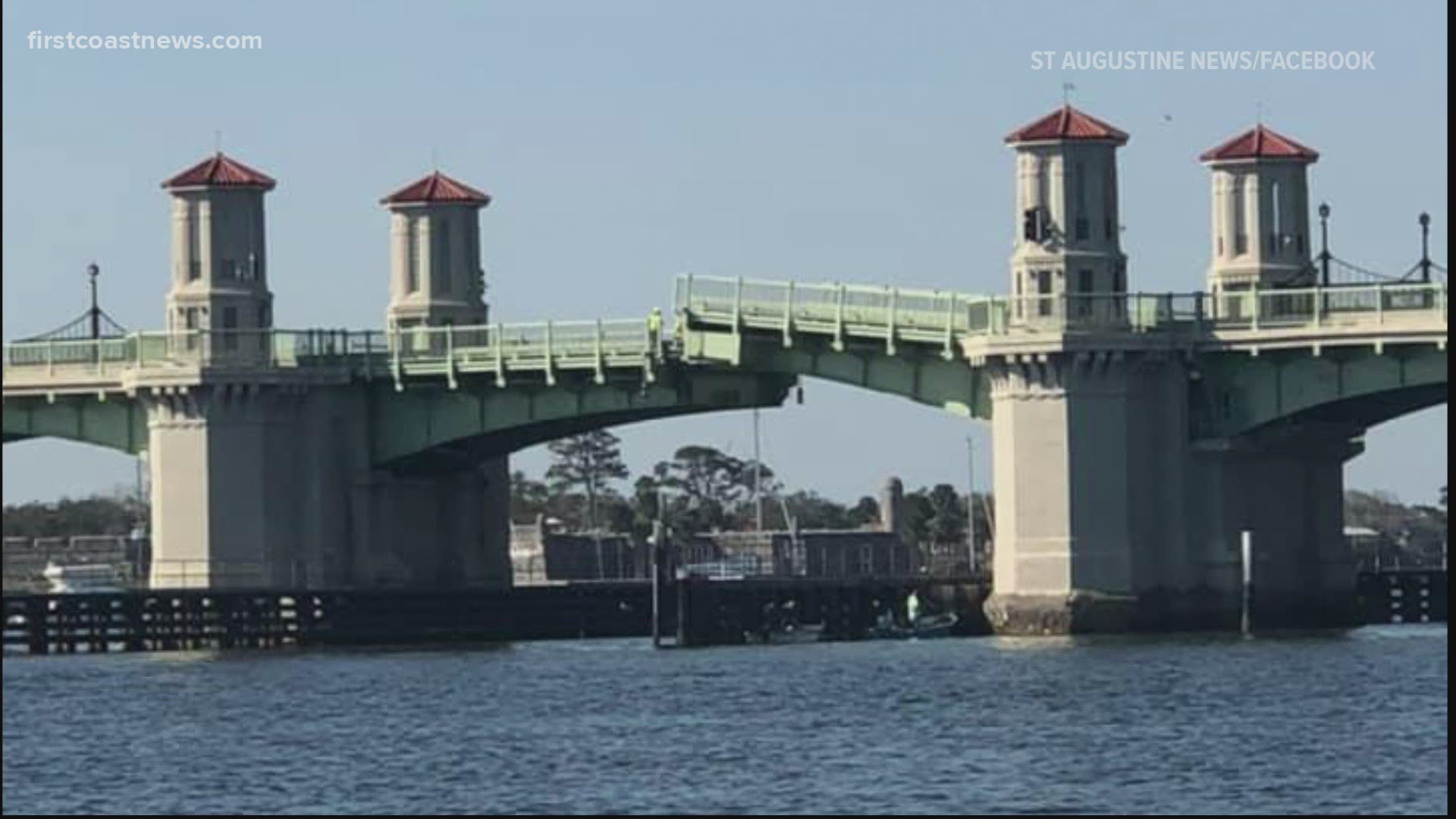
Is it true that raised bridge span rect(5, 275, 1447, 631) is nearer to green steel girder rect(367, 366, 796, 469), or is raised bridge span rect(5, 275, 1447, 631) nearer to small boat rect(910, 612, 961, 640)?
green steel girder rect(367, 366, 796, 469)

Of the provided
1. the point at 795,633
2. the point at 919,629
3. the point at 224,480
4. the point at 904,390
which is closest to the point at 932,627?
the point at 919,629

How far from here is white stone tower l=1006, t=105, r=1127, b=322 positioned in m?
141

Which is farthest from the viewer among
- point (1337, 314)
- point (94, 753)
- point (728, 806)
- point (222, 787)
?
point (1337, 314)

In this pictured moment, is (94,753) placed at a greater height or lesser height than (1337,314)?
lesser

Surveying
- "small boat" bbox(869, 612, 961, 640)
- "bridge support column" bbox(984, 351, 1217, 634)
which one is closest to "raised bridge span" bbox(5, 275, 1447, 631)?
"bridge support column" bbox(984, 351, 1217, 634)

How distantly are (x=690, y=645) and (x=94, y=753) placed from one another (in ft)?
167

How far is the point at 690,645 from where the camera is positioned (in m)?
149

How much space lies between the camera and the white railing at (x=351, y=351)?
15050cm

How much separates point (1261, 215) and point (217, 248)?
30.6 metres

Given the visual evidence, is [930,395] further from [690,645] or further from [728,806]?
[728,806]

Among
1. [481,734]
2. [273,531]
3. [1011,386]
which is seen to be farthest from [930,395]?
[481,734]

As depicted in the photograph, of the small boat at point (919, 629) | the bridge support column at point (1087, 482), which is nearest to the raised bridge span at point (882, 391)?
the bridge support column at point (1087, 482)

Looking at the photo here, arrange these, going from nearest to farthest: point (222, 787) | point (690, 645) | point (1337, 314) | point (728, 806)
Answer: point (728, 806) → point (222, 787) → point (1337, 314) → point (690, 645)

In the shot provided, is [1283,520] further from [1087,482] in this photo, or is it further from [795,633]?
[795,633]
